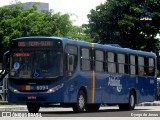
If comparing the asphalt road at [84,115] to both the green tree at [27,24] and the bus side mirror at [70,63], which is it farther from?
the green tree at [27,24]

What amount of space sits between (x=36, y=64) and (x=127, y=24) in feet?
95.9

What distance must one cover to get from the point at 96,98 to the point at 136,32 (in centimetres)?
2762

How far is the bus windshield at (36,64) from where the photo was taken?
857 inches

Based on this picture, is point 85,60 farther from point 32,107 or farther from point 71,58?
point 32,107

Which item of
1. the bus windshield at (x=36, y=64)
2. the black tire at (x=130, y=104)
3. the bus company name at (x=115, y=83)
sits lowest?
the black tire at (x=130, y=104)

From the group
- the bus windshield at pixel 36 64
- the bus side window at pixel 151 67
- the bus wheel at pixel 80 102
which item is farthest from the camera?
the bus side window at pixel 151 67

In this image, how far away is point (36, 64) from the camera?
861 inches

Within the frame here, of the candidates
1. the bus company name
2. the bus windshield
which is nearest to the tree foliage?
the bus company name

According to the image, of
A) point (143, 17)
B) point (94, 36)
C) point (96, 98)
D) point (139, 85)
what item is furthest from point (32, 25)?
point (96, 98)

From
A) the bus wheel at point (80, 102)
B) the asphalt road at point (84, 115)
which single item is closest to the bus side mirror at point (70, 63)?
the bus wheel at point (80, 102)

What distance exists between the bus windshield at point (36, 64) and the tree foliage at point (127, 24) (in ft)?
93.8

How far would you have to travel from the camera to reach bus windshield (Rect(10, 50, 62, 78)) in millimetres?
21766

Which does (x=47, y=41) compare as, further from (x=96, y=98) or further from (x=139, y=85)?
(x=139, y=85)

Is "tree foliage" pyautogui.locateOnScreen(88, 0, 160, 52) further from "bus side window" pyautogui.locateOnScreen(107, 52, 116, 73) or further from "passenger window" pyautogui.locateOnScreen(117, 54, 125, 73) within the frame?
"bus side window" pyautogui.locateOnScreen(107, 52, 116, 73)
